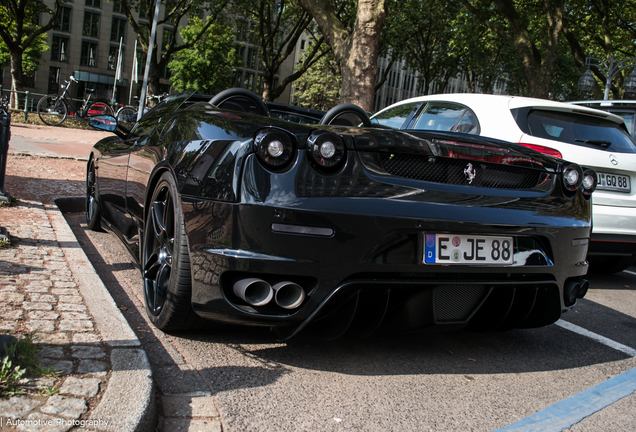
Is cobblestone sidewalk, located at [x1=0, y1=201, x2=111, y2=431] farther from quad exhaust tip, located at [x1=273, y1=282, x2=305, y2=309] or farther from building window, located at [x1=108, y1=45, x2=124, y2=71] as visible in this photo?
building window, located at [x1=108, y1=45, x2=124, y2=71]

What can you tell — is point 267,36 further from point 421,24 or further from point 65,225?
point 65,225

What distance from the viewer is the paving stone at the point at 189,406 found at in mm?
2236

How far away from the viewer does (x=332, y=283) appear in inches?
98.7

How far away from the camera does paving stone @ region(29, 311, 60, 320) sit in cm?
281

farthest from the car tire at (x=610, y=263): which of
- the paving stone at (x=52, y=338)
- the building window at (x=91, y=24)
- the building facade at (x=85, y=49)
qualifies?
the building window at (x=91, y=24)

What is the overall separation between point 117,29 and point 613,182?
194 ft

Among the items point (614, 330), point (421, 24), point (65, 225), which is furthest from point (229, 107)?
point (421, 24)

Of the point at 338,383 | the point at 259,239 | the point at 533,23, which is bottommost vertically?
the point at 338,383

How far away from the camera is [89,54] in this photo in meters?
56.7

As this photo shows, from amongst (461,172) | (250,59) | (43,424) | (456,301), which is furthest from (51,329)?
(250,59)

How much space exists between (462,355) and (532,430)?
2.84 ft

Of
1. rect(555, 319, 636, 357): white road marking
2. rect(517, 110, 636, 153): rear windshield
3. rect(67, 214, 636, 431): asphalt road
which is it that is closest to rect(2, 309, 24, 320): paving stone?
rect(67, 214, 636, 431): asphalt road

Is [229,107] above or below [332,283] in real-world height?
above

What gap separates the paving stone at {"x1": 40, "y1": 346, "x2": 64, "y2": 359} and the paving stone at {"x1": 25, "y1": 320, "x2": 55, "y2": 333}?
0.23 meters
